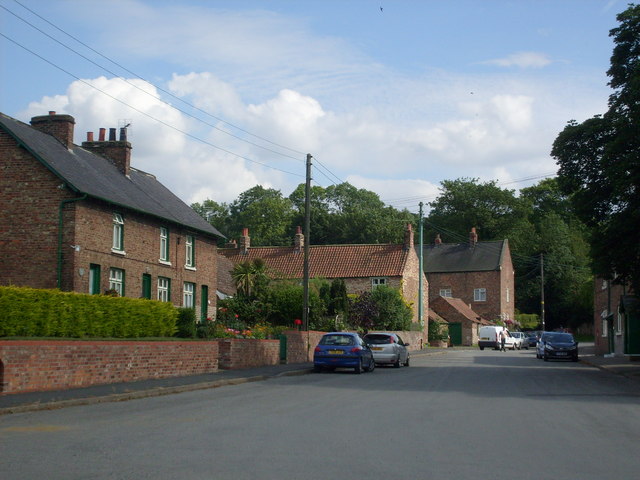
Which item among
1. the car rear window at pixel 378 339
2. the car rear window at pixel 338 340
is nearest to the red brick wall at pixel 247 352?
the car rear window at pixel 338 340

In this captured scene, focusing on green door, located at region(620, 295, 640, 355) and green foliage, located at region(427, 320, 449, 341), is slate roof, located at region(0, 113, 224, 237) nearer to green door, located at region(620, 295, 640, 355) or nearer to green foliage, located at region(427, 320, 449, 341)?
green door, located at region(620, 295, 640, 355)

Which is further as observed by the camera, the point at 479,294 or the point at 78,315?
the point at 479,294

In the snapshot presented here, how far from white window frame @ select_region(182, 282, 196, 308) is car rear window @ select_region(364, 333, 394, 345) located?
956 cm

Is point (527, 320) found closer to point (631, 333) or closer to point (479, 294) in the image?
point (479, 294)

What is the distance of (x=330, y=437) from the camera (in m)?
11.1

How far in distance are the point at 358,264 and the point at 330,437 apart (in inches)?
1933

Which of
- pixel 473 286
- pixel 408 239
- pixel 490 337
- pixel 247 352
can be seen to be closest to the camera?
pixel 247 352

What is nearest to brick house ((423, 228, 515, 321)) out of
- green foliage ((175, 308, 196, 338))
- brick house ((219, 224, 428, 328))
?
brick house ((219, 224, 428, 328))

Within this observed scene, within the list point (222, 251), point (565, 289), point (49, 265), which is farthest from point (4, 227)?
point (565, 289)

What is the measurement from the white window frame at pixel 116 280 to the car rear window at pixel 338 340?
348 inches

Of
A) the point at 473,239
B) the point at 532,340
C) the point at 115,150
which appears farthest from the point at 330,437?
the point at 473,239

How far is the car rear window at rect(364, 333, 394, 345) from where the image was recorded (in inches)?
1288

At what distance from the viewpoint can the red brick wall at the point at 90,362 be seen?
16.5 m

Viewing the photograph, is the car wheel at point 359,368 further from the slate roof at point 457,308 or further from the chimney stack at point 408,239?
the slate roof at point 457,308
